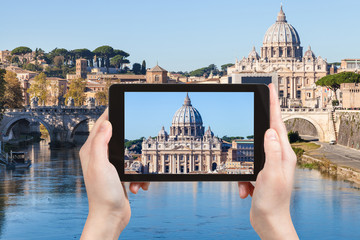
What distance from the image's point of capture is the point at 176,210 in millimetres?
16891

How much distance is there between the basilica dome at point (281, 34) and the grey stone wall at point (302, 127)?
124 feet

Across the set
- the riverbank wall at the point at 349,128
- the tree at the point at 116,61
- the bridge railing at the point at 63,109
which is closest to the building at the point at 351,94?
the riverbank wall at the point at 349,128

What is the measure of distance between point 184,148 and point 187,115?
289 millimetres

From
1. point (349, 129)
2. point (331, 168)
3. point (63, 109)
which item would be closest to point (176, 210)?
point (331, 168)

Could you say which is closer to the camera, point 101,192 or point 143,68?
point 101,192

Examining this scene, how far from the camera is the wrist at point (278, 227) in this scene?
161cm

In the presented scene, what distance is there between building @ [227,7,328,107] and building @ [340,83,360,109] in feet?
73.1

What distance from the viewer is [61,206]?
693 inches

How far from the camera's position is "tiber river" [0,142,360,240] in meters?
14.5

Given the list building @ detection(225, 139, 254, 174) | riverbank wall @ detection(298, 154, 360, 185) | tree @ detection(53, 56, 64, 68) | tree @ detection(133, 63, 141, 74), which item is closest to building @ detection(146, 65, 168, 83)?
tree @ detection(133, 63, 141, 74)

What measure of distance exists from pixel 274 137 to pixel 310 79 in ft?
234

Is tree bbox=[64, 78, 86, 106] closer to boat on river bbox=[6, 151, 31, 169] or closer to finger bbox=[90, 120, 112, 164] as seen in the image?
boat on river bbox=[6, 151, 31, 169]

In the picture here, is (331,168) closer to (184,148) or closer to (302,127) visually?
(302,127)

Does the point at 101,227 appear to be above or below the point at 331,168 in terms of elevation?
above
